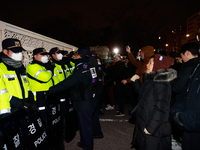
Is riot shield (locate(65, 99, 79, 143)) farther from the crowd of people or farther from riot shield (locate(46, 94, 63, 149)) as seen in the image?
riot shield (locate(46, 94, 63, 149))

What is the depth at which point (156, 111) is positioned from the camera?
2258mm

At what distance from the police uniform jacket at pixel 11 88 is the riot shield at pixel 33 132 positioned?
299 millimetres

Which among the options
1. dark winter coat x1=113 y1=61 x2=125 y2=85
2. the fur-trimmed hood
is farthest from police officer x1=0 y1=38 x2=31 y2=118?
dark winter coat x1=113 y1=61 x2=125 y2=85

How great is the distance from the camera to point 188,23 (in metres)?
156

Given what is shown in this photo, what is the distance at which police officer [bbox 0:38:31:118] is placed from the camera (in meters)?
2.25

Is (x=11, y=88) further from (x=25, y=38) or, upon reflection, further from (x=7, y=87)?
(x=25, y=38)

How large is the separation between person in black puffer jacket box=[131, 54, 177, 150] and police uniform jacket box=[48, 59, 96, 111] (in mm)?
1146

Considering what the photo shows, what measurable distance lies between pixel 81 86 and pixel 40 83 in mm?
1002

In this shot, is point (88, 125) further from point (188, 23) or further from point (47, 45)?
point (188, 23)

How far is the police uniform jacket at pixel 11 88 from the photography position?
223 cm

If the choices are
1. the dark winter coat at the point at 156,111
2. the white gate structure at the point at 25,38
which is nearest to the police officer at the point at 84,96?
the dark winter coat at the point at 156,111

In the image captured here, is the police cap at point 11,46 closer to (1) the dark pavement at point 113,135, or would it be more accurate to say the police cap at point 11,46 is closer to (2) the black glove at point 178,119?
(1) the dark pavement at point 113,135

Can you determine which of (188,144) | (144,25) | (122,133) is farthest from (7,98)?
(144,25)

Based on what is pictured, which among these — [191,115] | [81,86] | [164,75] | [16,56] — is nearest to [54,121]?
[81,86]
